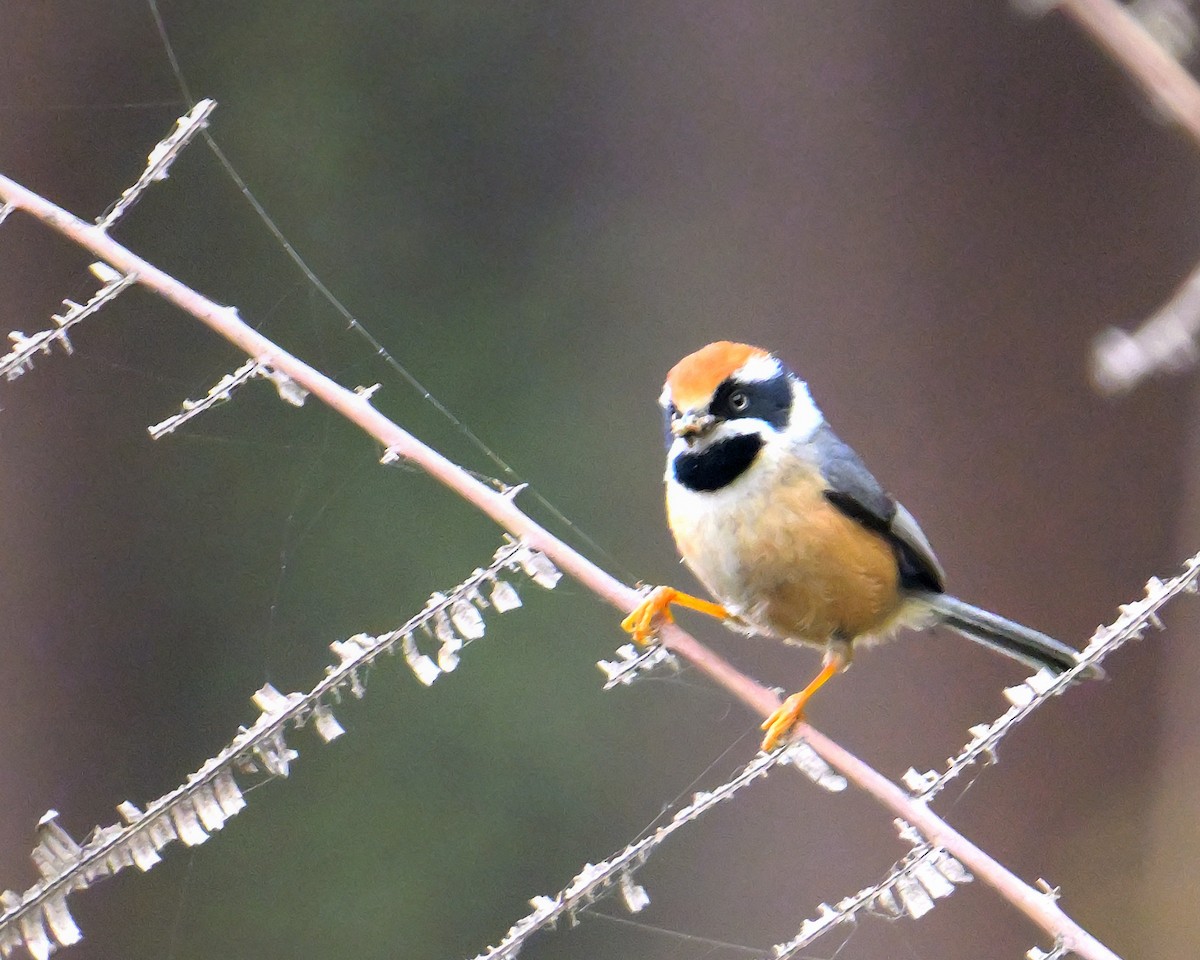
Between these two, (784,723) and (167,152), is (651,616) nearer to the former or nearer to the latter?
(784,723)

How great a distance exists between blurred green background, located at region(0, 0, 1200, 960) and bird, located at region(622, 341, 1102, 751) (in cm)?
46

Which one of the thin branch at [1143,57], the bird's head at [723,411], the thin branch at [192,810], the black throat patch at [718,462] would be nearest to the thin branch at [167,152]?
the thin branch at [192,810]

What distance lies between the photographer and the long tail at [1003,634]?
1.96m

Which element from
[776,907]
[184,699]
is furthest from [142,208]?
[776,907]

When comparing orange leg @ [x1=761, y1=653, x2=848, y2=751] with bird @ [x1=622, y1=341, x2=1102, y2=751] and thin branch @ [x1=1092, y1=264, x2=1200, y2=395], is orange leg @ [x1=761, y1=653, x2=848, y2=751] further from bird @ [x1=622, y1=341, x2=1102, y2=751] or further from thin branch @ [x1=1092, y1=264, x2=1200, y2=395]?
thin branch @ [x1=1092, y1=264, x2=1200, y2=395]

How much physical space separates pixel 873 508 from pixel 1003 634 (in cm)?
33

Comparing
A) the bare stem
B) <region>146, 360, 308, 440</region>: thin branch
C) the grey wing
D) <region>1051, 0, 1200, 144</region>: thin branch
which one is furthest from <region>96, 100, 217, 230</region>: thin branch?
the grey wing

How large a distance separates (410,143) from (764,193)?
84 centimetres

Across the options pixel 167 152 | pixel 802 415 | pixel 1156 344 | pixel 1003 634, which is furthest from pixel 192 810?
pixel 1003 634

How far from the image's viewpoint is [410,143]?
2789 millimetres

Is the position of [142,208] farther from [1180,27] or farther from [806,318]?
[1180,27]

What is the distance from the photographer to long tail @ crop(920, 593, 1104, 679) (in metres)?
1.96

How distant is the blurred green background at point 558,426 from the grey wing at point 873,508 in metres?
0.42

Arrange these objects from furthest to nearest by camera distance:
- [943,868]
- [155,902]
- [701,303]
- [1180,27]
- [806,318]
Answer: [701,303] < [806,318] < [155,902] < [943,868] < [1180,27]
